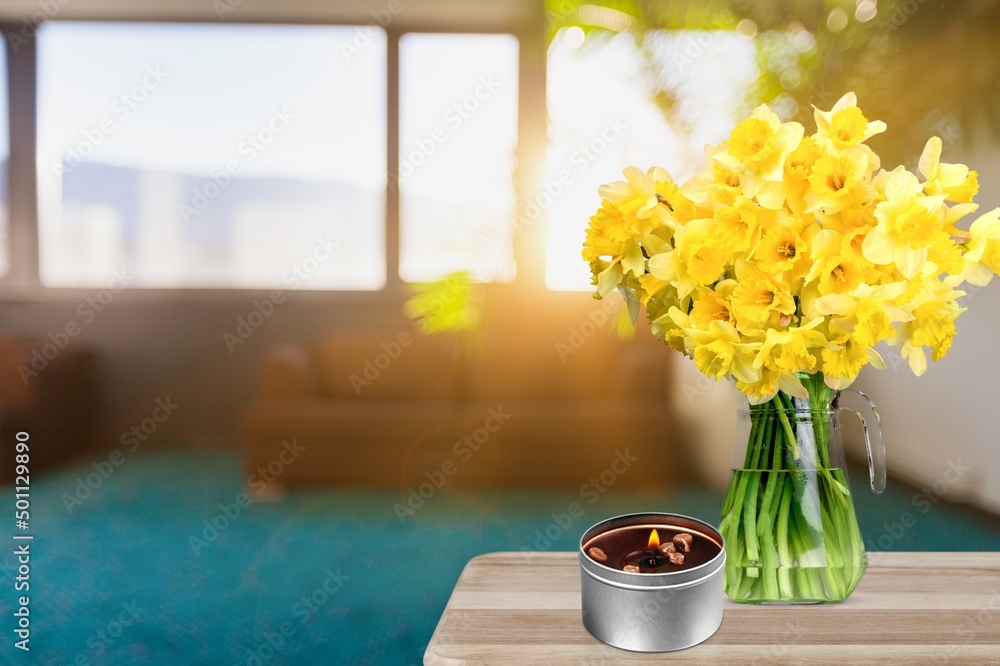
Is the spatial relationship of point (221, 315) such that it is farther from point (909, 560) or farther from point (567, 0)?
point (909, 560)

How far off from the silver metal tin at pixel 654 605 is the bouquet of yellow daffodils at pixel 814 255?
178 mm

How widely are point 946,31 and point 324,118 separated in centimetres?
338

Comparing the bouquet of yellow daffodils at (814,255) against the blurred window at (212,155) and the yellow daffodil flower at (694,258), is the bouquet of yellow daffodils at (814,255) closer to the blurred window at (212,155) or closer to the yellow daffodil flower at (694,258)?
the yellow daffodil flower at (694,258)

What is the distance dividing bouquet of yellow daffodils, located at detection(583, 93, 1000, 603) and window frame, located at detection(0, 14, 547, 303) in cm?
319

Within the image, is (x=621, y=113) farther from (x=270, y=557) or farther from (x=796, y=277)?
(x=796, y=277)

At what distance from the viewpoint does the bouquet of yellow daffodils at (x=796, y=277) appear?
0.54 metres

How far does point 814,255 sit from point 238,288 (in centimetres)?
411

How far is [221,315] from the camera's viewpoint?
402 centimetres

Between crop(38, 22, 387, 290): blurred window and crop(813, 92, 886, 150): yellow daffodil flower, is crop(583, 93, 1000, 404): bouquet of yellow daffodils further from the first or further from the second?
crop(38, 22, 387, 290): blurred window

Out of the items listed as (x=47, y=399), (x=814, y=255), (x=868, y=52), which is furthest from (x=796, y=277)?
(x=47, y=399)

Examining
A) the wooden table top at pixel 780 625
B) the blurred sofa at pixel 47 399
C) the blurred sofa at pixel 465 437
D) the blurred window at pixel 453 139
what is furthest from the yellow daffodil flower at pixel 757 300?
the blurred sofa at pixel 47 399

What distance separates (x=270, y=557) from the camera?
2334 millimetres

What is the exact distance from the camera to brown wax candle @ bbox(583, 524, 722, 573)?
1.93 ft

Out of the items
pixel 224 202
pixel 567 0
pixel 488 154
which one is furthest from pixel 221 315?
pixel 567 0
